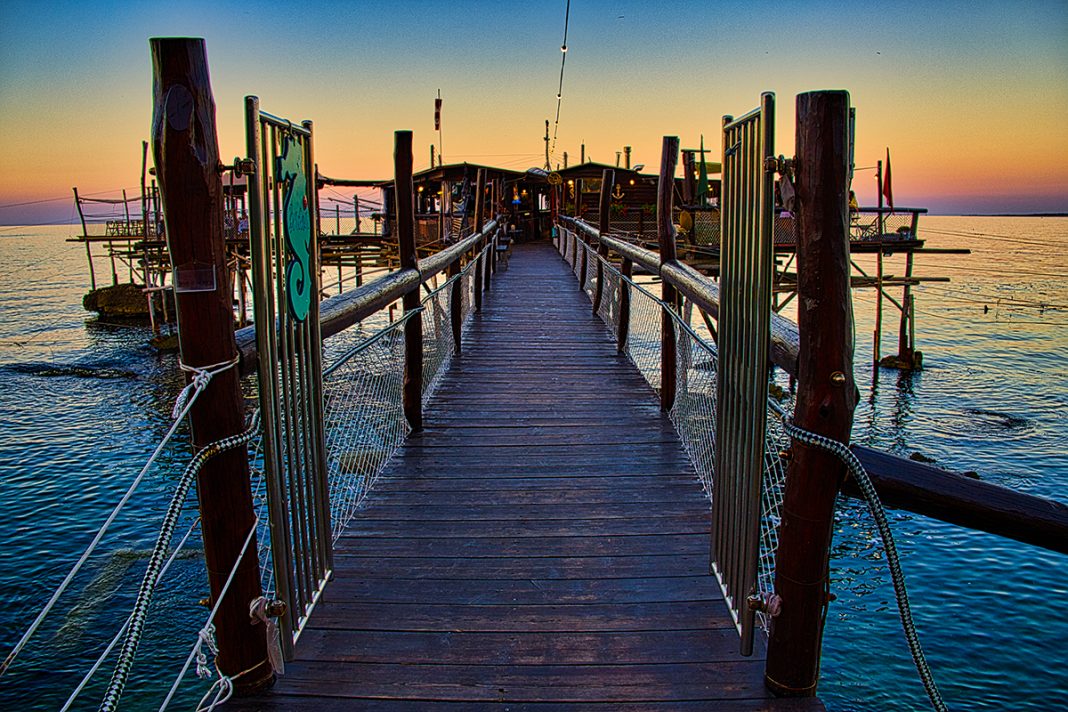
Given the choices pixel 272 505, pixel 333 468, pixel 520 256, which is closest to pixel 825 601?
pixel 272 505

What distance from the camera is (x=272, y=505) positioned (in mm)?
2383

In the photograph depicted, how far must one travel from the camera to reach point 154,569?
6.15 feet

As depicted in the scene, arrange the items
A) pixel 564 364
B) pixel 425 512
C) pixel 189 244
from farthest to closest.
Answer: pixel 564 364 < pixel 425 512 < pixel 189 244

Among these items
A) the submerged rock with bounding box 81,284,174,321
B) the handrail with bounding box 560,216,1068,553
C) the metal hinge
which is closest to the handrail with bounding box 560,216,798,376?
the handrail with bounding box 560,216,1068,553

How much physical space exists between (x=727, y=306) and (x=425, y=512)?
2106mm

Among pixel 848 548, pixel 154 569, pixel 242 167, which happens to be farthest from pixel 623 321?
pixel 154 569

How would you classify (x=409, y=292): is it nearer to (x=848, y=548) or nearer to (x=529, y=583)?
(x=529, y=583)

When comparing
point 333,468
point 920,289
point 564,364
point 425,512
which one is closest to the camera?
point 425,512

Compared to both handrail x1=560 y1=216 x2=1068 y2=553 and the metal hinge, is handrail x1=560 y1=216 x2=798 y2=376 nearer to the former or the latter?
handrail x1=560 y1=216 x2=1068 y2=553

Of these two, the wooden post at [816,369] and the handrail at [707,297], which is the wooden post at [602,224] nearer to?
the handrail at [707,297]

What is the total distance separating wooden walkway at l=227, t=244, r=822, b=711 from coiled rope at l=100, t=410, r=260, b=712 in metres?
0.79

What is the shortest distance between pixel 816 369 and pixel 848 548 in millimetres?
9182

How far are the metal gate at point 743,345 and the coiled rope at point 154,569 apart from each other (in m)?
1.68

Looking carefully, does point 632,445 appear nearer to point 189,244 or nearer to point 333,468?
point 333,468
